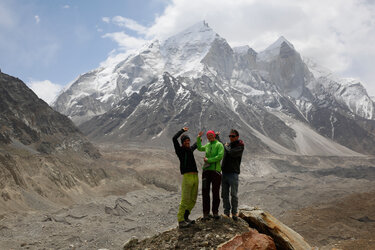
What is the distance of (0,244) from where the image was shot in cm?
2005

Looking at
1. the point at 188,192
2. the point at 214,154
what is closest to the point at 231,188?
the point at 214,154

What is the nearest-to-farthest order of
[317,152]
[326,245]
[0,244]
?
[0,244] → [326,245] → [317,152]

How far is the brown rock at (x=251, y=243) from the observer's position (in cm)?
664

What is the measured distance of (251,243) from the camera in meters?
6.69

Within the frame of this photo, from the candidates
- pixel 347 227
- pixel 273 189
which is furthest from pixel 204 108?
pixel 347 227

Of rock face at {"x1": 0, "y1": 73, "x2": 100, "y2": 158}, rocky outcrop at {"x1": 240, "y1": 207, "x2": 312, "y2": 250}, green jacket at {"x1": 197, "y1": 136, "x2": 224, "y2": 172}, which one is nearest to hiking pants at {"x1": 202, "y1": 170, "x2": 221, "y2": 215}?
green jacket at {"x1": 197, "y1": 136, "x2": 224, "y2": 172}

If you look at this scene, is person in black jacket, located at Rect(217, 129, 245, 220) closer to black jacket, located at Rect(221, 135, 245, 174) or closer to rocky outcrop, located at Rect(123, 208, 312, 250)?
black jacket, located at Rect(221, 135, 245, 174)

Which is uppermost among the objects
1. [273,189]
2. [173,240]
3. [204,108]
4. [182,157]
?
[204,108]

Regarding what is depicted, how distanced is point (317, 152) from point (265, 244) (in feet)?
460

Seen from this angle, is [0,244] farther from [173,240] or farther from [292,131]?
[292,131]

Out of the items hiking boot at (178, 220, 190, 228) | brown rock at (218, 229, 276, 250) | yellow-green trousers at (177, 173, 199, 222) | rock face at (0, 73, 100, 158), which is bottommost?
hiking boot at (178, 220, 190, 228)

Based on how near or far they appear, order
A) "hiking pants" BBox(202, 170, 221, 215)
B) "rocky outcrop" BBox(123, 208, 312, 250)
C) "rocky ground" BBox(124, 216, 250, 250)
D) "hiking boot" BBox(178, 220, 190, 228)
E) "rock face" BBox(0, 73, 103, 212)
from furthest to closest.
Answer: "rock face" BBox(0, 73, 103, 212), "hiking pants" BBox(202, 170, 221, 215), "hiking boot" BBox(178, 220, 190, 228), "rocky ground" BBox(124, 216, 250, 250), "rocky outcrop" BBox(123, 208, 312, 250)

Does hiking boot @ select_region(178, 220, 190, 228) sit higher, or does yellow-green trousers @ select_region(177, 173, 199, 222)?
yellow-green trousers @ select_region(177, 173, 199, 222)

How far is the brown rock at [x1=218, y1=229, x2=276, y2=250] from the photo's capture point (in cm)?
664
